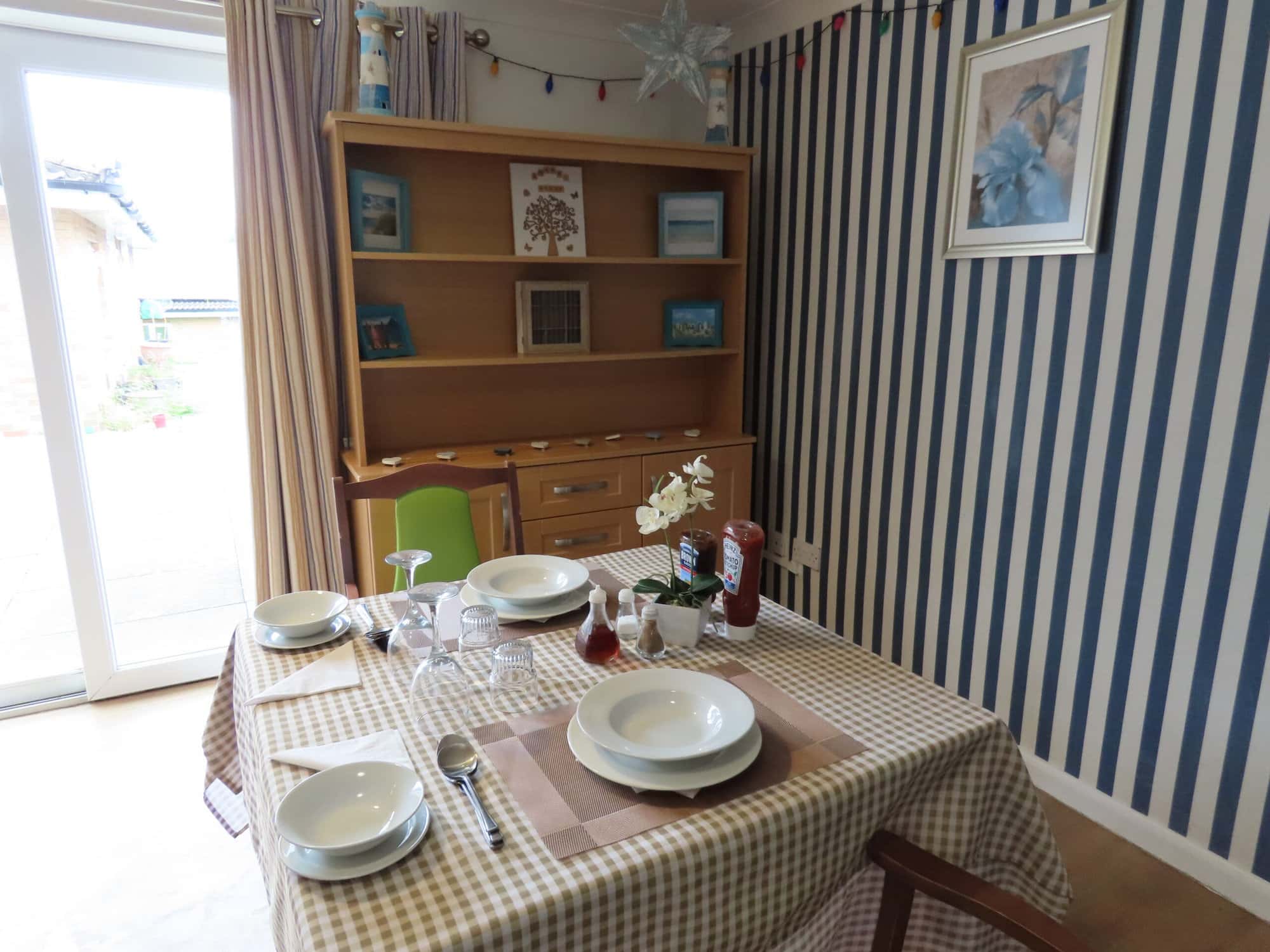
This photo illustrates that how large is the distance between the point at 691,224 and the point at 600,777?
92.0 inches

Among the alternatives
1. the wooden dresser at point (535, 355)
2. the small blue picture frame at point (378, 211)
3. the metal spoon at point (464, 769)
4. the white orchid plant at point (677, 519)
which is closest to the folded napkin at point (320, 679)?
the metal spoon at point (464, 769)

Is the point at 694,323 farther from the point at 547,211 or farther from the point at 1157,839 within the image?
the point at 1157,839

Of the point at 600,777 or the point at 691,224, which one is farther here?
the point at 691,224

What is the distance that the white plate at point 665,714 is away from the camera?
109cm

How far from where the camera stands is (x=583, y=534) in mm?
2775

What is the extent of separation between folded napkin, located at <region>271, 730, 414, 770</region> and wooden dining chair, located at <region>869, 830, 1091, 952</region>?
67 cm

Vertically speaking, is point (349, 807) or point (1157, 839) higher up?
point (349, 807)

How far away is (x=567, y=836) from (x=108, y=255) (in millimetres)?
2521

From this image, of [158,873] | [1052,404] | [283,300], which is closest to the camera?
[158,873]

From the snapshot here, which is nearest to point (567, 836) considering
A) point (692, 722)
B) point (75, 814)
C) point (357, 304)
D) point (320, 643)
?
point (692, 722)

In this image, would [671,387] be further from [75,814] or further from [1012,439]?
[75,814]

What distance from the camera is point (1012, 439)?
2219mm

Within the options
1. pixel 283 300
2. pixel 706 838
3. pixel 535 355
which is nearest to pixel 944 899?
pixel 706 838

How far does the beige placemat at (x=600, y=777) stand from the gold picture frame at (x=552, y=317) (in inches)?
73.3
